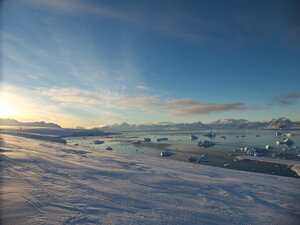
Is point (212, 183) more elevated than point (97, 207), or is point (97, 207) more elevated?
point (97, 207)

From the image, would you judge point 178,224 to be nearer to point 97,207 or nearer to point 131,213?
point 131,213

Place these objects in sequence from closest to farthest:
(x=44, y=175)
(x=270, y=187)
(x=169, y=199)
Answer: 1. (x=169, y=199)
2. (x=44, y=175)
3. (x=270, y=187)

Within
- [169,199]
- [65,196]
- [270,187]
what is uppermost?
[65,196]

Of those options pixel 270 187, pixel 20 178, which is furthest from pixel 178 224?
pixel 270 187

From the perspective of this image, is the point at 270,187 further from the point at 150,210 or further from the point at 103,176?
the point at 103,176

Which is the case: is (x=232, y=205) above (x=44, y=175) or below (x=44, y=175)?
below

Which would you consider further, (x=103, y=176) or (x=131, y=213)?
(x=103, y=176)

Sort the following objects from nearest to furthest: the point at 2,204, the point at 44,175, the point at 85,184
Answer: the point at 2,204 → the point at 85,184 → the point at 44,175

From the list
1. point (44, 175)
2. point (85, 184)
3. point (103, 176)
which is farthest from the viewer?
point (103, 176)

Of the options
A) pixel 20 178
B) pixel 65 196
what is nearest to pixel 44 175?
pixel 20 178
